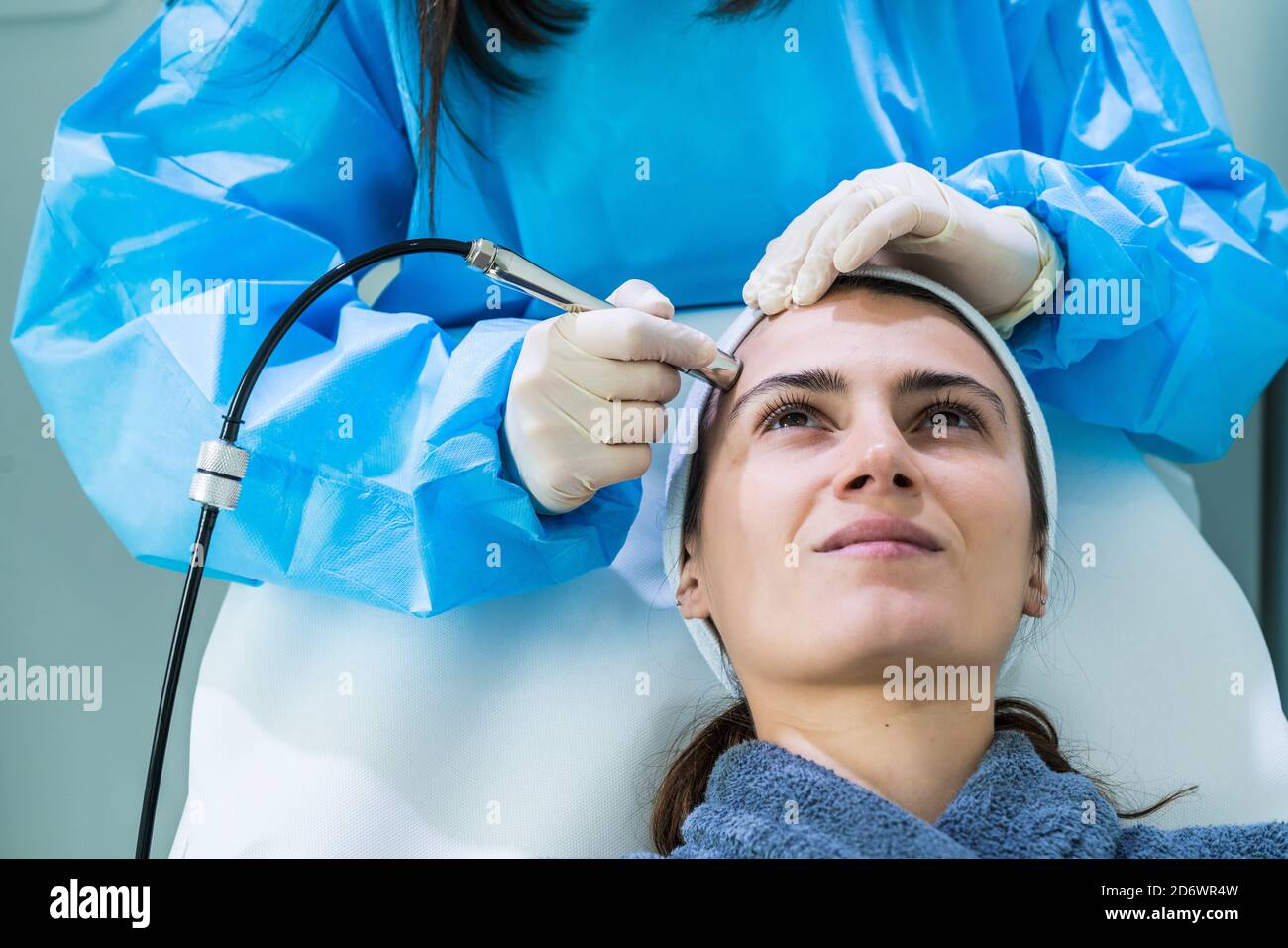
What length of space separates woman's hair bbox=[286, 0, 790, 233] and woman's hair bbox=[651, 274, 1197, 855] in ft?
1.07

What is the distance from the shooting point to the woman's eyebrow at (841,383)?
3.10 feet

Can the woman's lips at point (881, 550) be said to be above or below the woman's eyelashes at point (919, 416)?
below

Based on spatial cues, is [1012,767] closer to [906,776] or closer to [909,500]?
[906,776]

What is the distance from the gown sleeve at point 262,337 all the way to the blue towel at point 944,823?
284 mm

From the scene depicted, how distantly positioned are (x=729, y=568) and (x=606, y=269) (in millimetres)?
392

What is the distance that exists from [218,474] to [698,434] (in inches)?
15.8

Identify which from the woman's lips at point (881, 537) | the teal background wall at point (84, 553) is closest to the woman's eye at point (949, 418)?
the woman's lips at point (881, 537)

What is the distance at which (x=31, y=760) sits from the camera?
154 centimetres

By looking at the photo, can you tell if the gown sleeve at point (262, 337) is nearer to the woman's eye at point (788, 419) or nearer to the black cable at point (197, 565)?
the black cable at point (197, 565)

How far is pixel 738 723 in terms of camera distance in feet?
3.47

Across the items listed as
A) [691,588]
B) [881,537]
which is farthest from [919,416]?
[691,588]
